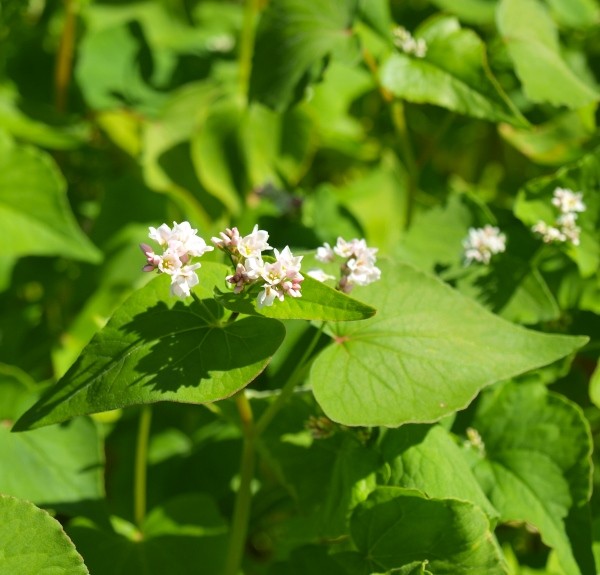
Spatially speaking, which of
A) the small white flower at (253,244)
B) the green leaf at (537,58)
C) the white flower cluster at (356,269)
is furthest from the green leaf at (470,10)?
the small white flower at (253,244)

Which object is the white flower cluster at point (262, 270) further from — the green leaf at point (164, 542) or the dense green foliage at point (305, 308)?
the green leaf at point (164, 542)

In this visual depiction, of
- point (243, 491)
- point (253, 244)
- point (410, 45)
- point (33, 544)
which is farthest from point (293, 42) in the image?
point (33, 544)

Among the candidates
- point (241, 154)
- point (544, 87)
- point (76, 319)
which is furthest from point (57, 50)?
point (544, 87)

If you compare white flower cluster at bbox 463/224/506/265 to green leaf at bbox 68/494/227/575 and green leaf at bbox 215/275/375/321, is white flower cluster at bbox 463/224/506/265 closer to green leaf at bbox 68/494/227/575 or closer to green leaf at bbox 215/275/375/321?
green leaf at bbox 215/275/375/321

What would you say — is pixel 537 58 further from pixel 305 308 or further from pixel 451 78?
pixel 305 308

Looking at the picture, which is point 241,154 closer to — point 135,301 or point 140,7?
point 140,7
